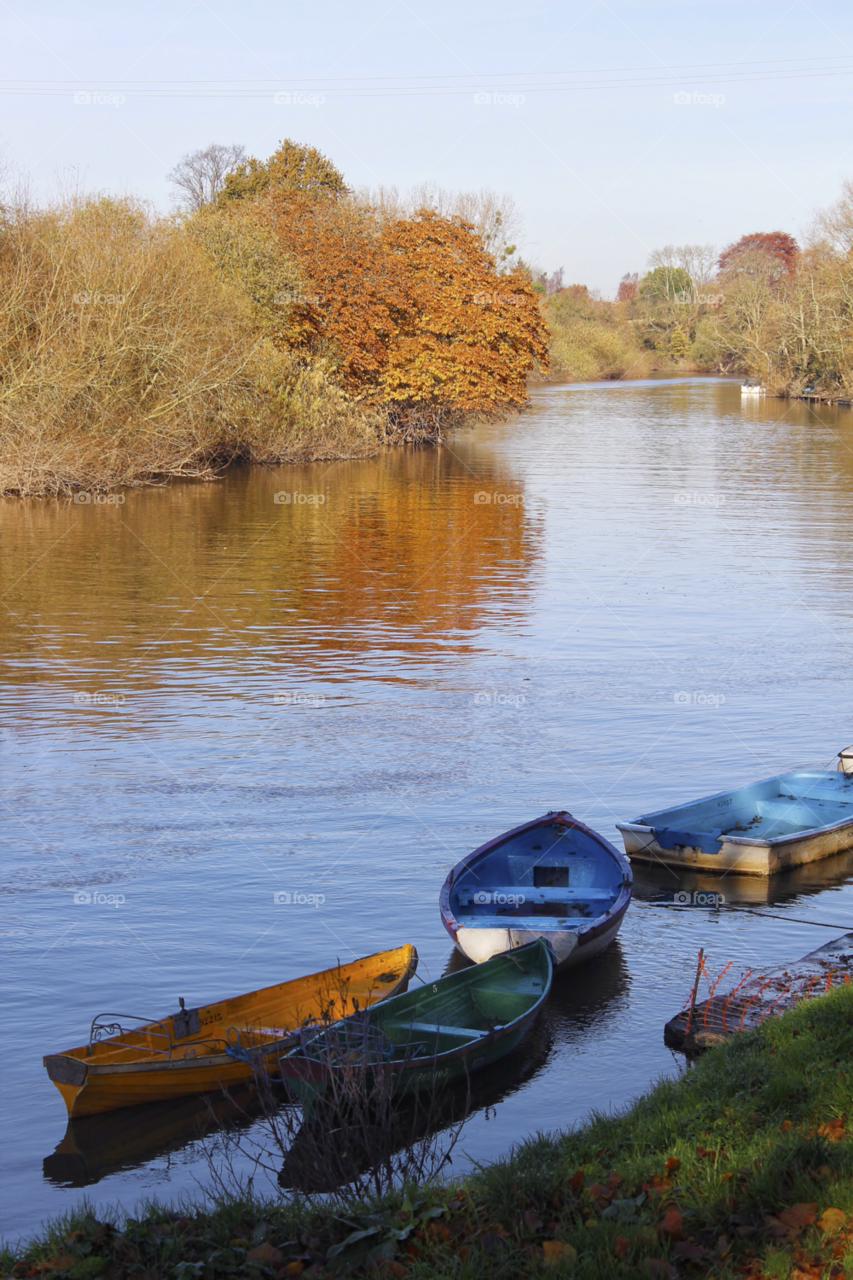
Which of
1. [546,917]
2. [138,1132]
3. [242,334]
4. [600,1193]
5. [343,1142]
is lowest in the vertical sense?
[138,1132]

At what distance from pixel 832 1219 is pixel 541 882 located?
673 centimetres

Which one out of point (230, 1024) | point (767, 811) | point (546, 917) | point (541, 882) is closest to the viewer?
point (230, 1024)

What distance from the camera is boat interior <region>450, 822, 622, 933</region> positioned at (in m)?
11.1

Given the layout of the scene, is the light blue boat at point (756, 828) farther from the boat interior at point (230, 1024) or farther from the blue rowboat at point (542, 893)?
the boat interior at point (230, 1024)

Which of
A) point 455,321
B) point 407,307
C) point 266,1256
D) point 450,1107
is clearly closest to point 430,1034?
point 450,1107

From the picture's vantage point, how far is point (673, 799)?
14695 millimetres

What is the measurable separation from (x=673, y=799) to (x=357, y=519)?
22365 millimetres

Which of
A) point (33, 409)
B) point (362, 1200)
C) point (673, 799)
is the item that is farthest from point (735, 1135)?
point (33, 409)

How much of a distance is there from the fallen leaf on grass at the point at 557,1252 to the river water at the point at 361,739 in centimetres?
255

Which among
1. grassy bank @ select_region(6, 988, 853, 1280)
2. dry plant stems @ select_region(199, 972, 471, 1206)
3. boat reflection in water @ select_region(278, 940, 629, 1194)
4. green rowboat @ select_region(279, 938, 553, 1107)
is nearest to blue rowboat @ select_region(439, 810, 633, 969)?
boat reflection in water @ select_region(278, 940, 629, 1194)

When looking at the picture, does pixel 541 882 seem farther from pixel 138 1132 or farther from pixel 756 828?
pixel 138 1132

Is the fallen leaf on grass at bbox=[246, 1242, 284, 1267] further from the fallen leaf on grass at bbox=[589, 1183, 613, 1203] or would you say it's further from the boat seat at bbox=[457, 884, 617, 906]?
the boat seat at bbox=[457, 884, 617, 906]

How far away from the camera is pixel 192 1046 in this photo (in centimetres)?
857

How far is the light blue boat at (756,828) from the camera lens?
42.0ft
